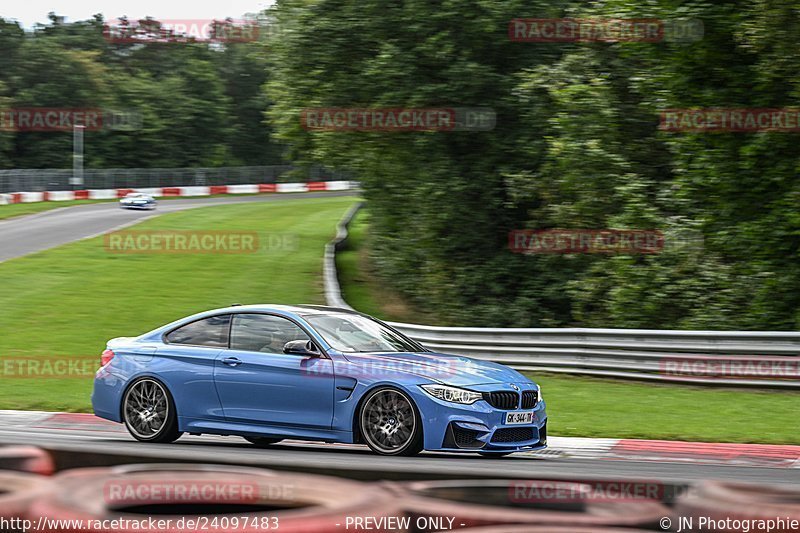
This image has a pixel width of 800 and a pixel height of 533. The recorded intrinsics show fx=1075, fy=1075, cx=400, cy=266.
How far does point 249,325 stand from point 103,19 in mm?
106287

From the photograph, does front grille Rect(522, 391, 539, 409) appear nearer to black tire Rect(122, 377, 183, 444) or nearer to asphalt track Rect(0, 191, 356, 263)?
black tire Rect(122, 377, 183, 444)

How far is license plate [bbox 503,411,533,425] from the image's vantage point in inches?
361

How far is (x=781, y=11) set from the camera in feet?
53.7

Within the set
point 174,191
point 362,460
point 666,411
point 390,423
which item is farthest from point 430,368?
point 174,191

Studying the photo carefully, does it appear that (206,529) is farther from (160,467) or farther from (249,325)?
(249,325)

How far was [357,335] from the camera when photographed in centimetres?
998

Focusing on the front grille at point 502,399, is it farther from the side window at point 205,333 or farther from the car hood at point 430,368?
the side window at point 205,333

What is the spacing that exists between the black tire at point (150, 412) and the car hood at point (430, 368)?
1835 millimetres

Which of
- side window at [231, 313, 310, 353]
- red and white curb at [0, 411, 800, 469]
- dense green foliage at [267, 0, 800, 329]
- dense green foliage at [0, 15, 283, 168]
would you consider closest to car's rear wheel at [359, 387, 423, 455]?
side window at [231, 313, 310, 353]

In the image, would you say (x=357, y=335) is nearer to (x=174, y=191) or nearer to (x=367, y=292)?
(x=367, y=292)

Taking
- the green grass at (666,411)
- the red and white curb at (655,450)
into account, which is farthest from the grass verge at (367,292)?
the red and white curb at (655,450)

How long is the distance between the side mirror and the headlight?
3.67 feet

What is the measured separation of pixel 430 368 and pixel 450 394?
0.35 meters

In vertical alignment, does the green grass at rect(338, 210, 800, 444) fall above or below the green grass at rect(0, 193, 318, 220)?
below
